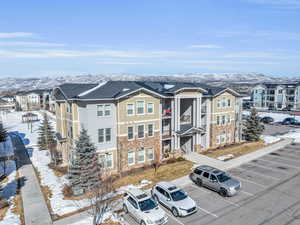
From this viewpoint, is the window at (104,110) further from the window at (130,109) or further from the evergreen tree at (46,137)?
the evergreen tree at (46,137)

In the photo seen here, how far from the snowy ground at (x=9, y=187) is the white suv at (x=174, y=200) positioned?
1034cm

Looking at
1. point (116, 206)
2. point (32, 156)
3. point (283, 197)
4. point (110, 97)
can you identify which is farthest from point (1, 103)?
point (283, 197)

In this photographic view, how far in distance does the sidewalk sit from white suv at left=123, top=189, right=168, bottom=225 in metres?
5.61

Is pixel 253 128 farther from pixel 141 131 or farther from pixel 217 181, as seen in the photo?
pixel 217 181

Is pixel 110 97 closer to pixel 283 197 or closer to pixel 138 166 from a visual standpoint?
pixel 138 166

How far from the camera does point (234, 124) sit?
121 feet

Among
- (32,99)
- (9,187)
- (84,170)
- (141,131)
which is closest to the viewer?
(84,170)

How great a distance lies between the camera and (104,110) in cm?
2350

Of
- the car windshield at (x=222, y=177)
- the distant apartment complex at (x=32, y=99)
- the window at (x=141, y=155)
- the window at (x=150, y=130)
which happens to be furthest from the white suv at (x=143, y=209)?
the distant apartment complex at (x=32, y=99)

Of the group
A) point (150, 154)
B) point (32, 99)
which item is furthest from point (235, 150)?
point (32, 99)

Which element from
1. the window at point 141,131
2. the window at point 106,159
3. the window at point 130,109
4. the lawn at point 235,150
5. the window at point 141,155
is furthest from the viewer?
the lawn at point 235,150

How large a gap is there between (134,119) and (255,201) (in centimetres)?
1439

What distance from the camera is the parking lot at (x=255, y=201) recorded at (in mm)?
14844

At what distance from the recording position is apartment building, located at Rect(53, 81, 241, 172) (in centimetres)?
2314
